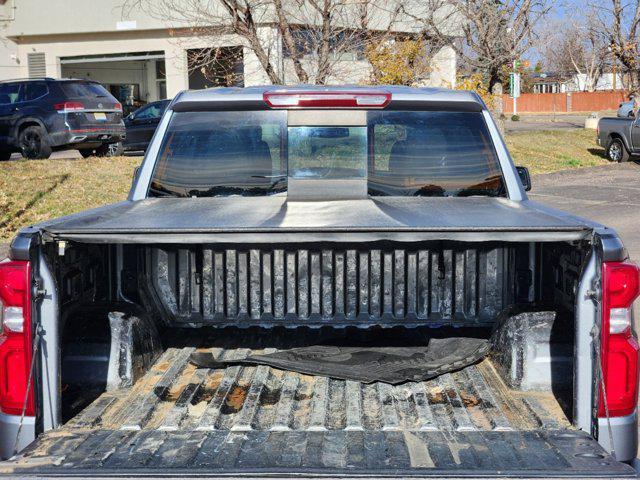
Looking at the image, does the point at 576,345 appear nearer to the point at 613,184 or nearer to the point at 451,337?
the point at 451,337

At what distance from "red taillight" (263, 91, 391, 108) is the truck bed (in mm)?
1315

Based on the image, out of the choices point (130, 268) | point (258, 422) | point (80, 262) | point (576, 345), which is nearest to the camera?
point (576, 345)

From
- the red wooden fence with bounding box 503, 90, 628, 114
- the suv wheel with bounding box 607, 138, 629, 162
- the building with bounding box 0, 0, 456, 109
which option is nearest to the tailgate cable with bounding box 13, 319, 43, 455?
the suv wheel with bounding box 607, 138, 629, 162

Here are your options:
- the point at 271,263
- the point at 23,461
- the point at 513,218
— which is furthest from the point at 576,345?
the point at 23,461

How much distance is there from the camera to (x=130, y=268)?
422 centimetres

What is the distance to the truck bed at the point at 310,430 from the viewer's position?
293cm

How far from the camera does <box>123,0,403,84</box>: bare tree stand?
15.1 meters

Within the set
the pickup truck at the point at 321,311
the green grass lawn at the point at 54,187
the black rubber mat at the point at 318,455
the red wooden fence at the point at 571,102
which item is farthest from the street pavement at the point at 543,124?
the black rubber mat at the point at 318,455

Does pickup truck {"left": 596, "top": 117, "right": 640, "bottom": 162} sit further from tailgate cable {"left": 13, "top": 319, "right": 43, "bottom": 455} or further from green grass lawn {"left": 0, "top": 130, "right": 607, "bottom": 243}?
tailgate cable {"left": 13, "top": 319, "right": 43, "bottom": 455}

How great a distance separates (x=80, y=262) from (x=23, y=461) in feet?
3.41

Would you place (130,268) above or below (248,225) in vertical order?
below

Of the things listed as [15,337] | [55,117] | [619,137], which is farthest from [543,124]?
[15,337]

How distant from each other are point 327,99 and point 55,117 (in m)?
16.1

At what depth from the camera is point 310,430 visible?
11.1 feet
